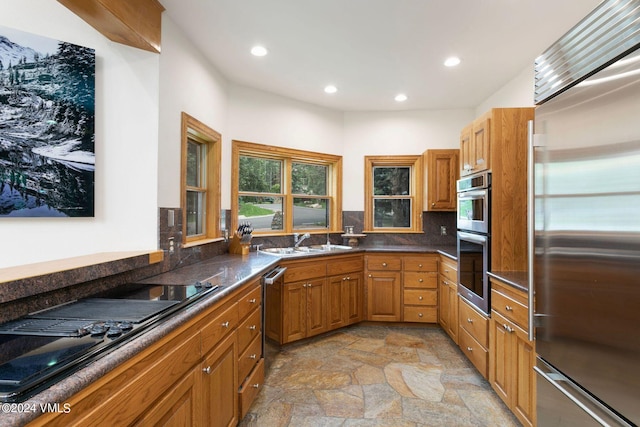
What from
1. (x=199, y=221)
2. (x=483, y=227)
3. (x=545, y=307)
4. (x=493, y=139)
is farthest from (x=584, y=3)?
(x=199, y=221)

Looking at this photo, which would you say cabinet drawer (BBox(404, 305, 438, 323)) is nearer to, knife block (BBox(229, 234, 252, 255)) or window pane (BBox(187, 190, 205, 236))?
knife block (BBox(229, 234, 252, 255))

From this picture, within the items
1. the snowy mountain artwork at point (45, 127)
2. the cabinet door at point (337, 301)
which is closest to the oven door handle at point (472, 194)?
the cabinet door at point (337, 301)

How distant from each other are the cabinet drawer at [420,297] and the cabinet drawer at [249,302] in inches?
79.9

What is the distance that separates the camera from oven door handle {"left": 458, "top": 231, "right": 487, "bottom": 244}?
2.58m

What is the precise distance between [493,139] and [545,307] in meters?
1.54

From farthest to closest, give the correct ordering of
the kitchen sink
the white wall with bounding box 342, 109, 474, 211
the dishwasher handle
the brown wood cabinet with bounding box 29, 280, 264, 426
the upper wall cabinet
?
the white wall with bounding box 342, 109, 474, 211 → the kitchen sink → the dishwasher handle → the upper wall cabinet → the brown wood cabinet with bounding box 29, 280, 264, 426

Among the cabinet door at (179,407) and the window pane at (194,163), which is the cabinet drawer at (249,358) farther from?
the window pane at (194,163)

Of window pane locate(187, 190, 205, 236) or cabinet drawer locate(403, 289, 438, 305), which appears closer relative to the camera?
window pane locate(187, 190, 205, 236)

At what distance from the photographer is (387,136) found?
4398 millimetres

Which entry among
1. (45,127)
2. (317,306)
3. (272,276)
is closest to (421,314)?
(317,306)

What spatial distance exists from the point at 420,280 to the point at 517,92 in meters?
2.24

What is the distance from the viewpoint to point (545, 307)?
146cm

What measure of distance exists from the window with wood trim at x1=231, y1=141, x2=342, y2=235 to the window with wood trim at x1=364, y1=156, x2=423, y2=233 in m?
0.44

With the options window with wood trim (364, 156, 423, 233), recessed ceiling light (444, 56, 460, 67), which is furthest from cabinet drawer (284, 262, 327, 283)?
recessed ceiling light (444, 56, 460, 67)
